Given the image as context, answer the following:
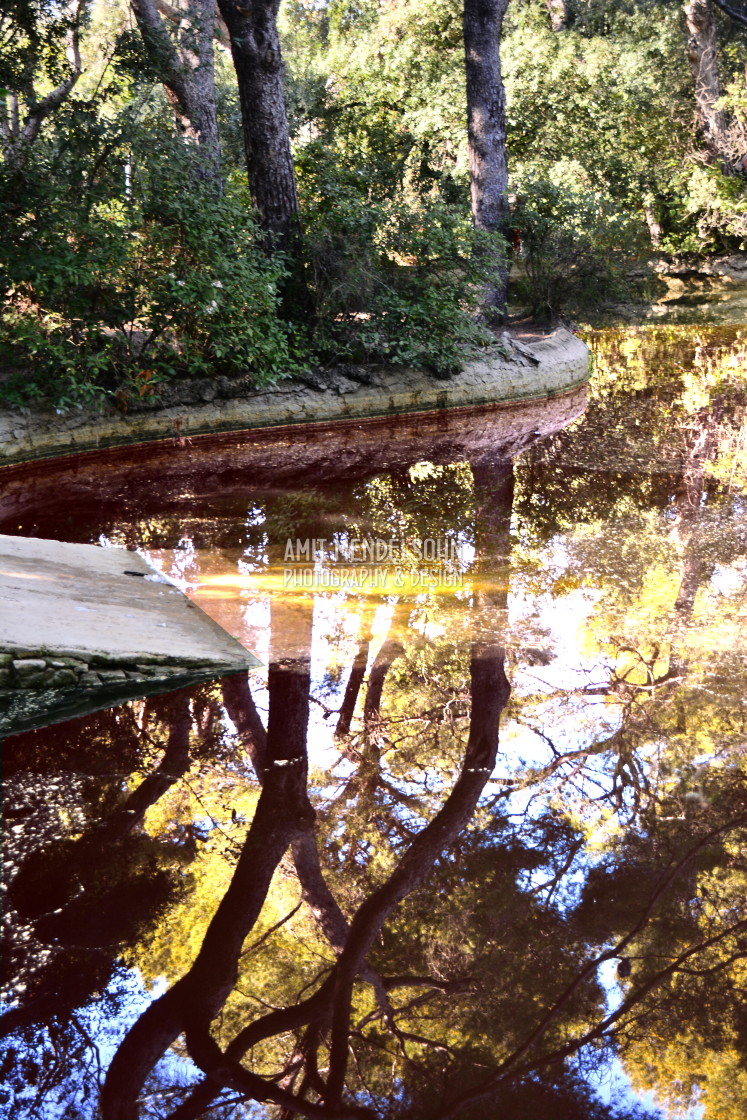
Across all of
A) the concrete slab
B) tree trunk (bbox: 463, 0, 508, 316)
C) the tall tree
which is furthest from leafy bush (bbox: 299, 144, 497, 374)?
the concrete slab

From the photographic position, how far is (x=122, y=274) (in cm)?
938

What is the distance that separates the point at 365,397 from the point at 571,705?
767cm

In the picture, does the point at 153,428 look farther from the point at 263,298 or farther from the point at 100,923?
the point at 100,923

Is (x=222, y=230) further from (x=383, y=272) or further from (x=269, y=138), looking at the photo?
(x=383, y=272)

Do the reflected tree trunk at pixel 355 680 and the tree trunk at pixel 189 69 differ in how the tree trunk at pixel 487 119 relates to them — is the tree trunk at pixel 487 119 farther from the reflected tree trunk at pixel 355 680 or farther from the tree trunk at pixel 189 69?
the reflected tree trunk at pixel 355 680

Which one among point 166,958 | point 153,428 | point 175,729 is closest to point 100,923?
point 166,958

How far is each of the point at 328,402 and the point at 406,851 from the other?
8401mm

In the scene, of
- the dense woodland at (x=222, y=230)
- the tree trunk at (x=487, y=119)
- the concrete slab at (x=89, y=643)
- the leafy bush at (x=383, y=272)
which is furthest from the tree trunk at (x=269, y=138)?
the concrete slab at (x=89, y=643)

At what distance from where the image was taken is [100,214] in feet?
31.8

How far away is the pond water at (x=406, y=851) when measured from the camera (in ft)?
8.15

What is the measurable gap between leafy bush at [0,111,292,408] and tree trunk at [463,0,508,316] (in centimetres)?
562

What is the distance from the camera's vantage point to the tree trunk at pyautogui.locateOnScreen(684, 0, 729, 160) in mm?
21672

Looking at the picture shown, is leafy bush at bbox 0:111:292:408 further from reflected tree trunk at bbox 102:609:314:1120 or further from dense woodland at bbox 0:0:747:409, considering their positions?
reflected tree trunk at bbox 102:609:314:1120

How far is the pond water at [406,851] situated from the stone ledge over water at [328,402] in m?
2.98
